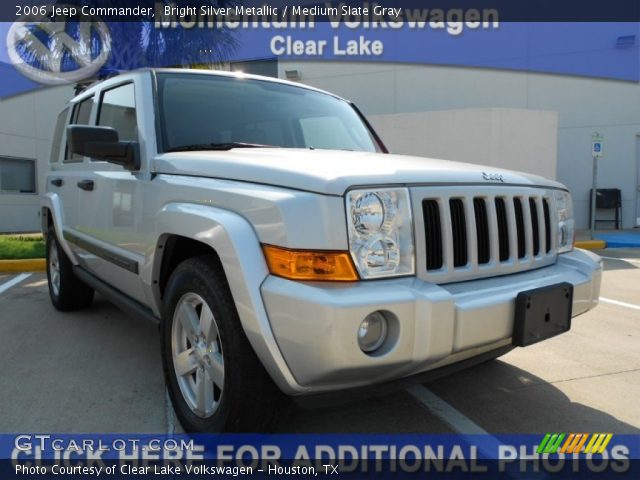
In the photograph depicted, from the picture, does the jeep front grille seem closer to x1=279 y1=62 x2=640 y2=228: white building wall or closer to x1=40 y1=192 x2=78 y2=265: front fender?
x1=40 y1=192 x2=78 y2=265: front fender

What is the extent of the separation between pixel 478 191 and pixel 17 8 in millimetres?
11624

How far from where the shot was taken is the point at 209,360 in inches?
93.3

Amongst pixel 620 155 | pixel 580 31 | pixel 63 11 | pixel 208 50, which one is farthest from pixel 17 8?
pixel 620 155

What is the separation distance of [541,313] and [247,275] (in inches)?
51.0

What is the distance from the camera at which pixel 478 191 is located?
2355 mm

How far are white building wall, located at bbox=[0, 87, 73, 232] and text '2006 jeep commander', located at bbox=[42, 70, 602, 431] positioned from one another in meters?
12.8

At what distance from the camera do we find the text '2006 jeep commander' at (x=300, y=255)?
6.37 feet

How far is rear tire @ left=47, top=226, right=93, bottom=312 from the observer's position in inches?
188

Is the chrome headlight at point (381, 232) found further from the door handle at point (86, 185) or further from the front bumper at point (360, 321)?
the door handle at point (86, 185)

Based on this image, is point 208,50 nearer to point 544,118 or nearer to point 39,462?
point 544,118

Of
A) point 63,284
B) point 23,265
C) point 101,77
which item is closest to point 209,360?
point 63,284

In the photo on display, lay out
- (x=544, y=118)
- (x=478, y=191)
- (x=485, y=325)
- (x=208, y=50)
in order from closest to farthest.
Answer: (x=485, y=325) < (x=478, y=191) < (x=208, y=50) < (x=544, y=118)

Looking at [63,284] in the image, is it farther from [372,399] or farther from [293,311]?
[293,311]

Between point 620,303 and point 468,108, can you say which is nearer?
point 620,303
